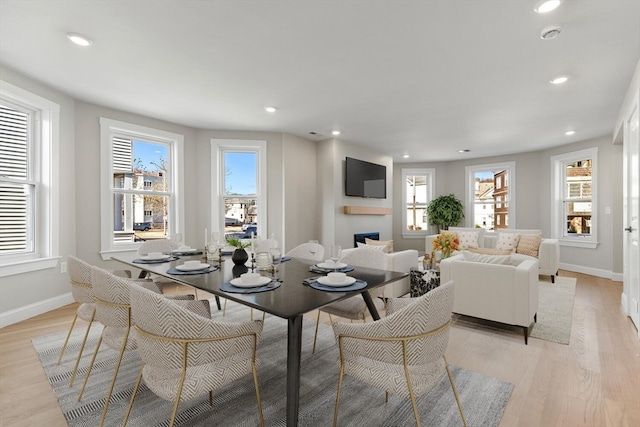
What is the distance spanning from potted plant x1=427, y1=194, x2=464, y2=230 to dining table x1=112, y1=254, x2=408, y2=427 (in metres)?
5.90

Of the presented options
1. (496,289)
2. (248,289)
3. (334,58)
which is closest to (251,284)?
(248,289)

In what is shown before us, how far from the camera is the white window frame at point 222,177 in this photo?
5043 millimetres

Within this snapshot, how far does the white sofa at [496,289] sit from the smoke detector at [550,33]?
1784 millimetres

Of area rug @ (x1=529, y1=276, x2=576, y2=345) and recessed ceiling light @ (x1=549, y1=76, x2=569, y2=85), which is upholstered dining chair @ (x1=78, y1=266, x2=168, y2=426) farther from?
recessed ceiling light @ (x1=549, y1=76, x2=569, y2=85)

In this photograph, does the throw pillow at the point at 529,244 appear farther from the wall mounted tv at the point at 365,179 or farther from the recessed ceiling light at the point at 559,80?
the recessed ceiling light at the point at 559,80

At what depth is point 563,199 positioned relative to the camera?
625cm

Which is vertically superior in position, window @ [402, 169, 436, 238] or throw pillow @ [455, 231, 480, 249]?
window @ [402, 169, 436, 238]

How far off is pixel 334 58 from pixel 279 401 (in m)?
2.59

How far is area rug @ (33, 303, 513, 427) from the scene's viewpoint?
66.6 inches

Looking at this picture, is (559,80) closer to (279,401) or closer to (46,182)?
(279,401)

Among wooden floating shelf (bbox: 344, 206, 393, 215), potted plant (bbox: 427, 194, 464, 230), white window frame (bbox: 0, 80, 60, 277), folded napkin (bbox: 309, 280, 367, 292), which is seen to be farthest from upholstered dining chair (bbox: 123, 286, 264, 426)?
potted plant (bbox: 427, 194, 464, 230)

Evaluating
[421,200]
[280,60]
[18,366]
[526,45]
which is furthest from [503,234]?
[18,366]

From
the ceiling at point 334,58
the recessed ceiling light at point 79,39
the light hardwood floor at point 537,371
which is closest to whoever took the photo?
the light hardwood floor at point 537,371

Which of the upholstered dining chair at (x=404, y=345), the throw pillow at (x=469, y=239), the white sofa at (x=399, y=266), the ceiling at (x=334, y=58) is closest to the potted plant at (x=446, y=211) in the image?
the throw pillow at (x=469, y=239)
